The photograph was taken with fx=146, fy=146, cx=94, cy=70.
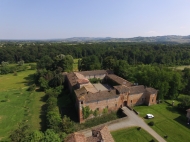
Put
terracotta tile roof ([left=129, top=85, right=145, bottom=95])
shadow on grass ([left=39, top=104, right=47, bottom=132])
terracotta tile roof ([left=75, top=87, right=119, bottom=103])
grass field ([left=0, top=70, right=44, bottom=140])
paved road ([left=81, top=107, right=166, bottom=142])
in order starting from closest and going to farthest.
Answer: paved road ([left=81, top=107, right=166, bottom=142])
shadow on grass ([left=39, top=104, right=47, bottom=132])
grass field ([left=0, top=70, right=44, bottom=140])
terracotta tile roof ([left=75, top=87, right=119, bottom=103])
terracotta tile roof ([left=129, top=85, right=145, bottom=95])

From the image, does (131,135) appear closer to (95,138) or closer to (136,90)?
(95,138)

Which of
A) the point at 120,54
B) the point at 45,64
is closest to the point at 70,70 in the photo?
the point at 45,64

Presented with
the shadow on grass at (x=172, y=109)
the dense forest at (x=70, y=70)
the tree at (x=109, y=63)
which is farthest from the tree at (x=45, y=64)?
the shadow on grass at (x=172, y=109)

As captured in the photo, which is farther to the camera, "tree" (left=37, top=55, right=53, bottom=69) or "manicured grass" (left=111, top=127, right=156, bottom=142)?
"tree" (left=37, top=55, right=53, bottom=69)

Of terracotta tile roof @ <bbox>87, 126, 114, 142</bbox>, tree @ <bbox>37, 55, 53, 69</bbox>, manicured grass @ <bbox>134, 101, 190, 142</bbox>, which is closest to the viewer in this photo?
terracotta tile roof @ <bbox>87, 126, 114, 142</bbox>

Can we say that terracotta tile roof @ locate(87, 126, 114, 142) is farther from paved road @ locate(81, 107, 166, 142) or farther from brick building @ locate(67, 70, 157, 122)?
brick building @ locate(67, 70, 157, 122)

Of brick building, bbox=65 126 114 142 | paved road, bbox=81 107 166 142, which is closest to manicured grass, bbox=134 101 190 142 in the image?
paved road, bbox=81 107 166 142
